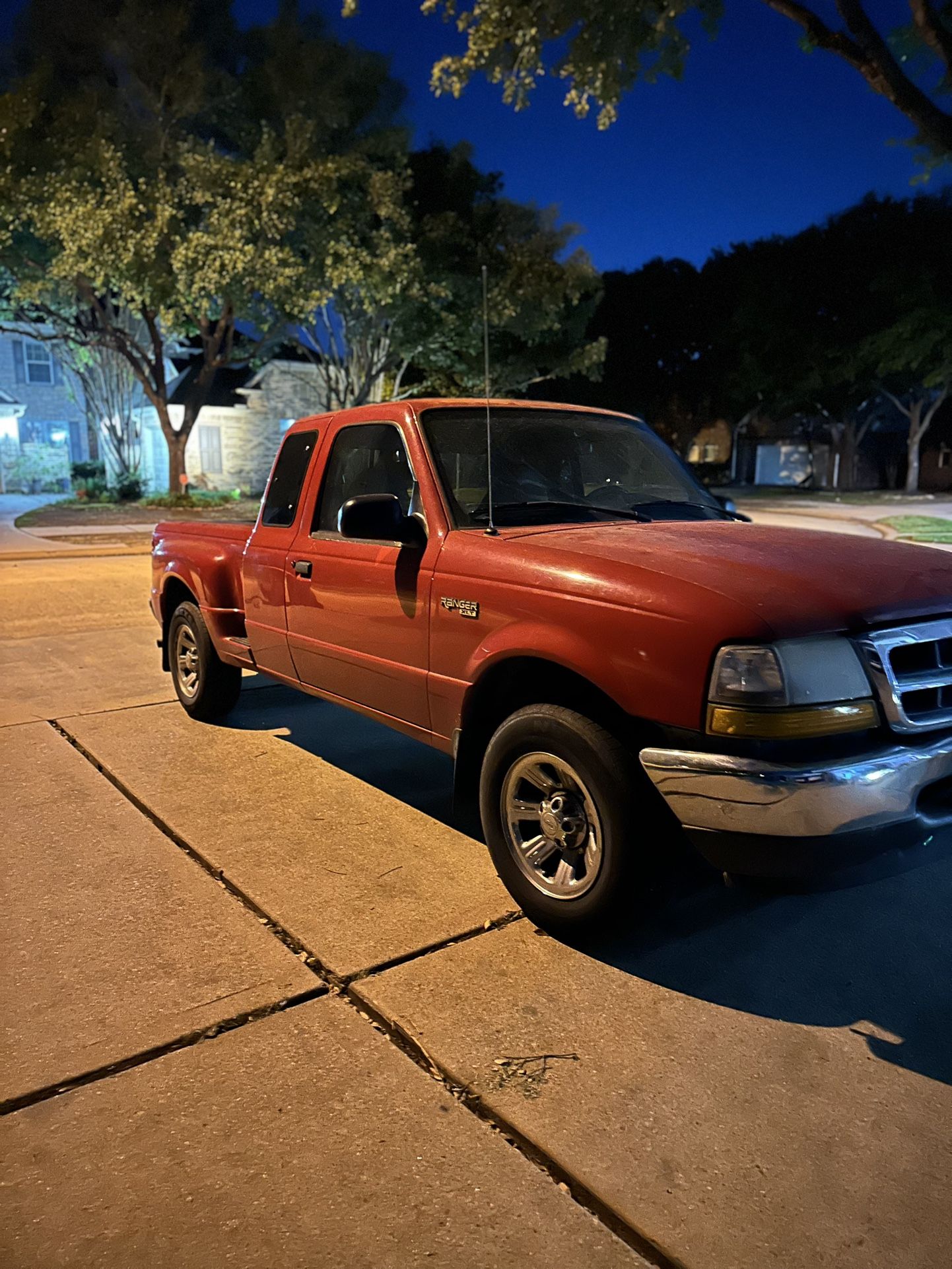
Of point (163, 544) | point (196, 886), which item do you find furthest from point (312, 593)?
point (163, 544)

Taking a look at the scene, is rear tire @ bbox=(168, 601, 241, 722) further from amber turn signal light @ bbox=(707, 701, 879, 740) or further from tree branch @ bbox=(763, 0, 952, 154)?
tree branch @ bbox=(763, 0, 952, 154)

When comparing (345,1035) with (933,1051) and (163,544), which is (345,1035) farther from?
(163,544)

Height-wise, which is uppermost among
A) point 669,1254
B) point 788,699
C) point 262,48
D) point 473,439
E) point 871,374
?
point 262,48

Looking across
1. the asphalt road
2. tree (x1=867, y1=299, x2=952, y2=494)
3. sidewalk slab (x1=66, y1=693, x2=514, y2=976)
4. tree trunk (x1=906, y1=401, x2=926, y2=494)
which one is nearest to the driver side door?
sidewalk slab (x1=66, y1=693, x2=514, y2=976)

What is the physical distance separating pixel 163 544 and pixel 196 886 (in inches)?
129

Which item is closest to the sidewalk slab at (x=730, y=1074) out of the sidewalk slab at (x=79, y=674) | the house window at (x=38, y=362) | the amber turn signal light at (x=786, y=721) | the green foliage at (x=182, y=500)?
the amber turn signal light at (x=786, y=721)

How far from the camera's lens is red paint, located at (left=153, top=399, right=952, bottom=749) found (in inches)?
116

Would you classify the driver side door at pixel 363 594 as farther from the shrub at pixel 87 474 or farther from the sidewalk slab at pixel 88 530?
the shrub at pixel 87 474

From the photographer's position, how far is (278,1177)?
7.55 feet

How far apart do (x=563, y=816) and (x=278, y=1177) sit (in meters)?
1.48

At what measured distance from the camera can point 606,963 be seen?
333cm

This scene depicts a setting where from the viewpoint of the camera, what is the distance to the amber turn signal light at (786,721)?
9.29 ft

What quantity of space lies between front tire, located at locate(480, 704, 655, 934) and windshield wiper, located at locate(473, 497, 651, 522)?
39.6 inches

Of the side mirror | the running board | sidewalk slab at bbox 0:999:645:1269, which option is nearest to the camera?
sidewalk slab at bbox 0:999:645:1269
